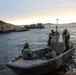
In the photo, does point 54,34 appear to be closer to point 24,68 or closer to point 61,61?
point 61,61

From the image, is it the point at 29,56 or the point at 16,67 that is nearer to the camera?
the point at 16,67

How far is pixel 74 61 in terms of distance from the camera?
77.6 feet

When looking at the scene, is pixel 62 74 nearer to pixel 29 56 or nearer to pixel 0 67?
pixel 29 56

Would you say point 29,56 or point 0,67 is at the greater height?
point 29,56

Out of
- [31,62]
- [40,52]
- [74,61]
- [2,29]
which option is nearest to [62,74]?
[31,62]

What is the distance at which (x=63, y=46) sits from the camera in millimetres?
23328

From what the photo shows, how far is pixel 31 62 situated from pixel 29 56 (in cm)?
78

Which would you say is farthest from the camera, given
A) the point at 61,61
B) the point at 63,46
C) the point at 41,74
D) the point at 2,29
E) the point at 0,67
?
the point at 2,29

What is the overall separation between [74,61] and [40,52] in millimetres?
3815

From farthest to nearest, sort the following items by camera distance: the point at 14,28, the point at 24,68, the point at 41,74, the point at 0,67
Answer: the point at 14,28 → the point at 0,67 → the point at 41,74 → the point at 24,68

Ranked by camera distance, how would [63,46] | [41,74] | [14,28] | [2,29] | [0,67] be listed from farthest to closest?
1. [14,28]
2. [2,29]
3. [63,46]
4. [0,67]
5. [41,74]

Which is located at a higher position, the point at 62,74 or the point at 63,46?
the point at 63,46

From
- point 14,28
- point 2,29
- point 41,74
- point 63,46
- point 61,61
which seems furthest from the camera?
point 14,28

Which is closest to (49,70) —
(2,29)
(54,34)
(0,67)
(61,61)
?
(61,61)
